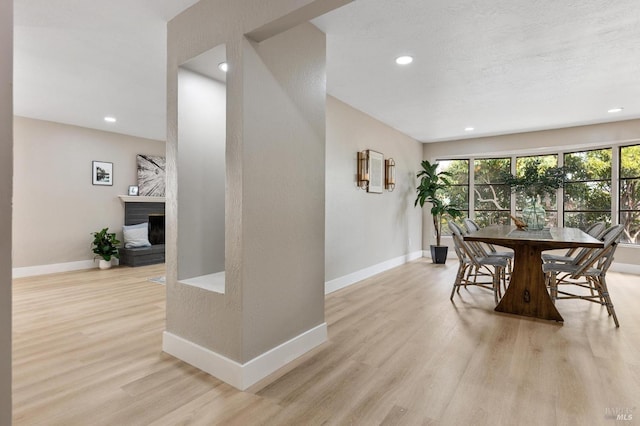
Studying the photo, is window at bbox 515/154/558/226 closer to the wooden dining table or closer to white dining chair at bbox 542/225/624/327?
white dining chair at bbox 542/225/624/327

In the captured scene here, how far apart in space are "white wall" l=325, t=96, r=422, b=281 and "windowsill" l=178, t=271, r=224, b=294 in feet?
5.70

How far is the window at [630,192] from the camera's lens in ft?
17.6

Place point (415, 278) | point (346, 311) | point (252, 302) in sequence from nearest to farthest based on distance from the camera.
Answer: point (252, 302) < point (346, 311) < point (415, 278)

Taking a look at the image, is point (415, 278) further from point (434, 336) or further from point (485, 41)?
point (485, 41)

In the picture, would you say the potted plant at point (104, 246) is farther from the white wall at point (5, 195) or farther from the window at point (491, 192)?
the window at point (491, 192)

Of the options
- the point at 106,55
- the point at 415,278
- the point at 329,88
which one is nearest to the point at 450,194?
the point at 415,278

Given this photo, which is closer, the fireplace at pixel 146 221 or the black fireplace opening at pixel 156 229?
the fireplace at pixel 146 221

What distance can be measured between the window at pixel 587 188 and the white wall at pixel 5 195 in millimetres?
7422

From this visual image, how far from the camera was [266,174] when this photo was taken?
2.10 m

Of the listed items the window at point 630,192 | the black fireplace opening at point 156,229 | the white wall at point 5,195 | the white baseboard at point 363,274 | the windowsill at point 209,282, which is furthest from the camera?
the black fireplace opening at point 156,229

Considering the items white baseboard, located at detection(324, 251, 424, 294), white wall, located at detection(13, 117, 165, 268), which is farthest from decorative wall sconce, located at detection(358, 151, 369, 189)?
white wall, located at detection(13, 117, 165, 268)

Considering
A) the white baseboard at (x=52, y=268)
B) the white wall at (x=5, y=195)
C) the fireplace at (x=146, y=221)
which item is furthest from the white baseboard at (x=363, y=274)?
the white baseboard at (x=52, y=268)

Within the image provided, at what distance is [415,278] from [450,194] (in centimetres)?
291

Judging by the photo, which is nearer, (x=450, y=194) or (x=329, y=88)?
(x=329, y=88)
